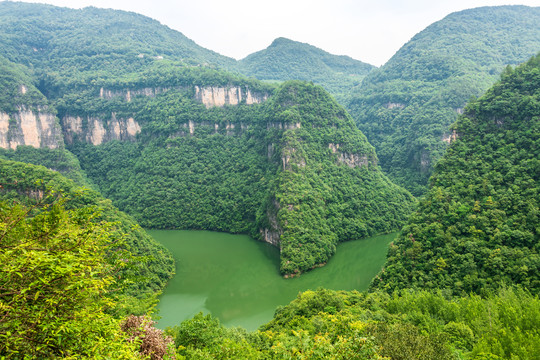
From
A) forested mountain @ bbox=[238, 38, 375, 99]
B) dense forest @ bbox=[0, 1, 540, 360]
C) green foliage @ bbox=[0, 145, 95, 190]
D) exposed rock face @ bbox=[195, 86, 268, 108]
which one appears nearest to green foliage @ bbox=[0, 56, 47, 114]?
dense forest @ bbox=[0, 1, 540, 360]

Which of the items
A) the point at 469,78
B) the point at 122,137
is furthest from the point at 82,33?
the point at 469,78

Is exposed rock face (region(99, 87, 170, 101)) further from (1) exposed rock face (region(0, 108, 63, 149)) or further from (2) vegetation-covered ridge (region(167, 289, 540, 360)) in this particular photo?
(2) vegetation-covered ridge (region(167, 289, 540, 360))

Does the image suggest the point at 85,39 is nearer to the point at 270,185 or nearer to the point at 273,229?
the point at 270,185

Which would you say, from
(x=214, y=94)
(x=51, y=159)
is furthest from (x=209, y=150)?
(x=51, y=159)

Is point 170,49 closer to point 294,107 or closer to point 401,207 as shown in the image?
point 294,107

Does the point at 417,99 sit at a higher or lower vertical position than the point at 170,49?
lower

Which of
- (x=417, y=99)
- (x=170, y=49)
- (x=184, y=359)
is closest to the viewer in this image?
(x=184, y=359)

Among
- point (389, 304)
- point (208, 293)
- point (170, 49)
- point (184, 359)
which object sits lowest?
point (208, 293)
